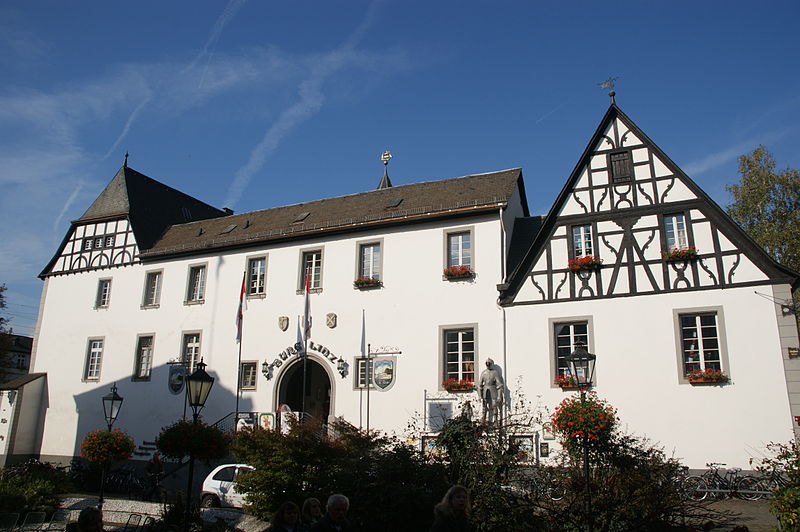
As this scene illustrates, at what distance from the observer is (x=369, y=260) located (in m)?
21.0

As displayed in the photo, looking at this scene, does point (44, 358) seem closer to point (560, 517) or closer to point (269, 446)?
point (269, 446)

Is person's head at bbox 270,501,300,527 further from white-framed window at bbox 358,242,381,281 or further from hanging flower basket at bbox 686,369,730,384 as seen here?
white-framed window at bbox 358,242,381,281

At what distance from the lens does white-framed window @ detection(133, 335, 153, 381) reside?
952 inches

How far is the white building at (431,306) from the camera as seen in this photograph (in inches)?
615

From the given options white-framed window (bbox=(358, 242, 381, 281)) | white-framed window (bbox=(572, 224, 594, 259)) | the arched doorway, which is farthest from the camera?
the arched doorway

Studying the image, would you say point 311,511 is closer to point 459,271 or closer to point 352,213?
point 459,271

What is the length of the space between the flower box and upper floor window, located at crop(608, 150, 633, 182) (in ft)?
24.7

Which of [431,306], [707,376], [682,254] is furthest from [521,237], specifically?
[707,376]

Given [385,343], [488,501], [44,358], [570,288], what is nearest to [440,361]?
[385,343]

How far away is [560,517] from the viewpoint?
28.2 ft

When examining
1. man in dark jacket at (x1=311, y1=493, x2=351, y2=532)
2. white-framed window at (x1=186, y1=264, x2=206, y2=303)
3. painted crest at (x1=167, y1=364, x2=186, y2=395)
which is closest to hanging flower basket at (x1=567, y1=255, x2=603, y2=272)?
man in dark jacket at (x1=311, y1=493, x2=351, y2=532)

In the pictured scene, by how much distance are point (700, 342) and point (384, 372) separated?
8.63 meters

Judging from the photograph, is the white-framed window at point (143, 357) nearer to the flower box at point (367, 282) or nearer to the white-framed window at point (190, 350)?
the white-framed window at point (190, 350)

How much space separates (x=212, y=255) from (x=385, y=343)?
27.3 ft
